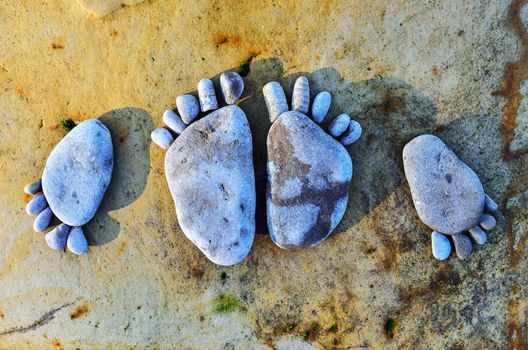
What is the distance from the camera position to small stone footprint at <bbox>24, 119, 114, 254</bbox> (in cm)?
599

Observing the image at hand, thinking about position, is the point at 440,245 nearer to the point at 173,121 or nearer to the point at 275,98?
the point at 275,98

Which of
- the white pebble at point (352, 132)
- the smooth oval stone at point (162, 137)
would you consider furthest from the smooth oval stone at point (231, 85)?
the white pebble at point (352, 132)

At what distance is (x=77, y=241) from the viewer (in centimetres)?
618

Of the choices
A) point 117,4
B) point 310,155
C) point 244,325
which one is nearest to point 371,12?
point 310,155

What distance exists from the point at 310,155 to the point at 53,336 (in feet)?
17.2

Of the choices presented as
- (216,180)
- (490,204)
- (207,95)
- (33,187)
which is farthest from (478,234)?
(33,187)

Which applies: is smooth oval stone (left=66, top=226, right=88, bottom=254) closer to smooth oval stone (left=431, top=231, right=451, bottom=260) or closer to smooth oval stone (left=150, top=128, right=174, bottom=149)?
smooth oval stone (left=150, top=128, right=174, bottom=149)

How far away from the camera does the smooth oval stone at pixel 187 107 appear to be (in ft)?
19.3

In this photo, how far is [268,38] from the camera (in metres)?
5.99

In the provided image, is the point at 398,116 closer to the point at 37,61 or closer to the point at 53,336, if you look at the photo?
the point at 37,61

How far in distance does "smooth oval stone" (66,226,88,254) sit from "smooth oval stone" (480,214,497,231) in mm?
6271

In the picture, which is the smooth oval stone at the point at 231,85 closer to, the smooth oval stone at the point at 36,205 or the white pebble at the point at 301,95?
the white pebble at the point at 301,95

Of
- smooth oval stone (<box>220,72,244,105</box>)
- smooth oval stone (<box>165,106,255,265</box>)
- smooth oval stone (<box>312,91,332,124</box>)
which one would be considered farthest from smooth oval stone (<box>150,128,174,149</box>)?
smooth oval stone (<box>312,91,332,124</box>)

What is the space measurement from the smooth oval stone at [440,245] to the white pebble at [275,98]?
3.06m
